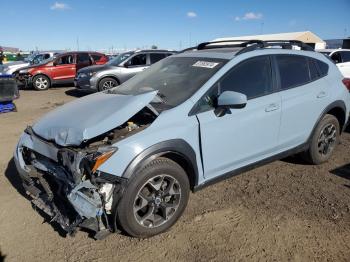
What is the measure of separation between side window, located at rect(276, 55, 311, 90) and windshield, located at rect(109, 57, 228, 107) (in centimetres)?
90

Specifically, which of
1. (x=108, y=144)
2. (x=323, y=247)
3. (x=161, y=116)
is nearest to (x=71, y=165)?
(x=108, y=144)

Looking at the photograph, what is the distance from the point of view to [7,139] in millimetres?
6586

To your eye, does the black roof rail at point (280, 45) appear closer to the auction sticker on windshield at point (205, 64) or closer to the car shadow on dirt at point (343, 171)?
the auction sticker on windshield at point (205, 64)

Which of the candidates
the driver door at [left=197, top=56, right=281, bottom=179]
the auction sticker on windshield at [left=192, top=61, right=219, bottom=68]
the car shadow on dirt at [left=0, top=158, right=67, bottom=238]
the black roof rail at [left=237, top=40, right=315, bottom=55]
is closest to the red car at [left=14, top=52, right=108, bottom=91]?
the car shadow on dirt at [left=0, top=158, right=67, bottom=238]

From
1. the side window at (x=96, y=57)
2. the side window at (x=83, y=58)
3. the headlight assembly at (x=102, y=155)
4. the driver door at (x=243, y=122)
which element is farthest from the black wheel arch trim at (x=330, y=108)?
the side window at (x=96, y=57)

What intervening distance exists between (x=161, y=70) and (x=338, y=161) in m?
3.01

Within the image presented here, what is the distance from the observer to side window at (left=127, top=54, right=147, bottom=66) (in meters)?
12.5

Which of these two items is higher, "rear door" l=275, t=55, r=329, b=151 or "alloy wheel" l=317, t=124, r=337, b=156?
"rear door" l=275, t=55, r=329, b=151

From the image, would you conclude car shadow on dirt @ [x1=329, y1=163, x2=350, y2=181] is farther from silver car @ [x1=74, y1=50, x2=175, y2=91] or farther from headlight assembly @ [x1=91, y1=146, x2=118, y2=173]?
silver car @ [x1=74, y1=50, x2=175, y2=91]

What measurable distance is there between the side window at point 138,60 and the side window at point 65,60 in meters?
4.65

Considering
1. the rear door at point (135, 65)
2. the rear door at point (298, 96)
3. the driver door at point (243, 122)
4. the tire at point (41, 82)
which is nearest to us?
the driver door at point (243, 122)

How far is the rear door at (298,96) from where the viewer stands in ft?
13.8

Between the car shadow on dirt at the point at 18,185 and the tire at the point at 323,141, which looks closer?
the car shadow on dirt at the point at 18,185

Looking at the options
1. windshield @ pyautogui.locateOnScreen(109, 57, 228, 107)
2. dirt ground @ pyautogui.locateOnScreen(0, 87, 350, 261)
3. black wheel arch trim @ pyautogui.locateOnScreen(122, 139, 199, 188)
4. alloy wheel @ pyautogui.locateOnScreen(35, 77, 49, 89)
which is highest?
windshield @ pyautogui.locateOnScreen(109, 57, 228, 107)
